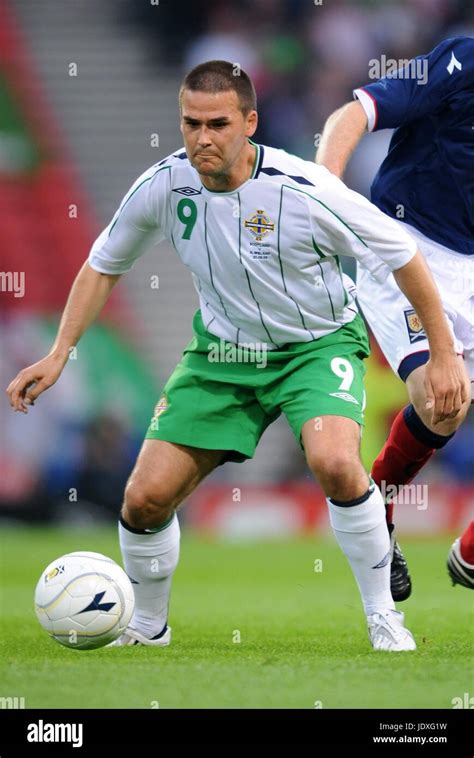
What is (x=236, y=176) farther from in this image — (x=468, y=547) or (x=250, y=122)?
(x=468, y=547)

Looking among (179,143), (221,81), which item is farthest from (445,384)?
(179,143)

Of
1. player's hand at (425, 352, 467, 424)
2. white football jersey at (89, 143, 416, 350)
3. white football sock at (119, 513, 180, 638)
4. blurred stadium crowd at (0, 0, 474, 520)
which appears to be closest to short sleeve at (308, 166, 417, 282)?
white football jersey at (89, 143, 416, 350)

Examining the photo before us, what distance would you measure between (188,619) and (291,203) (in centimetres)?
252

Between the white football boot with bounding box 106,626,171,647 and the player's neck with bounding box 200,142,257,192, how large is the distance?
179cm

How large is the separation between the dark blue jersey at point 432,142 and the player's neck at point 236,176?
788 mm

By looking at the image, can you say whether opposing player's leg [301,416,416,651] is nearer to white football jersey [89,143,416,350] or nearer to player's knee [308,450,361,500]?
player's knee [308,450,361,500]

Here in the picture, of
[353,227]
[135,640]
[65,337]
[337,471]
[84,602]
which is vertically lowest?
[135,640]

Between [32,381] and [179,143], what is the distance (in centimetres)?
904

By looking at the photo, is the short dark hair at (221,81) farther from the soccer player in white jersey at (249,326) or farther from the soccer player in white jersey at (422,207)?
the soccer player in white jersey at (422,207)

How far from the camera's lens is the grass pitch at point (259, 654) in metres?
3.75

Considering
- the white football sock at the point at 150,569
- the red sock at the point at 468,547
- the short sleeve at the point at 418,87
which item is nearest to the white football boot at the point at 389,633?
the white football sock at the point at 150,569

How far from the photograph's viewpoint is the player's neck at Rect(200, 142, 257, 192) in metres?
4.73

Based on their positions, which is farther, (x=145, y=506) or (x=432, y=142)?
(x=432, y=142)

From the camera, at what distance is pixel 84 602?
4.66 meters
